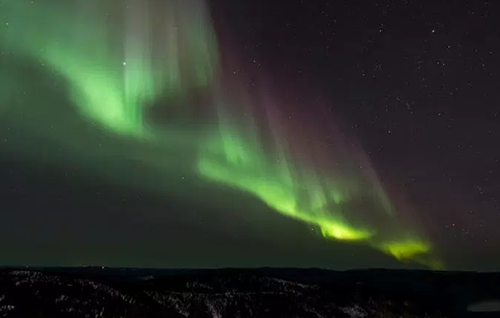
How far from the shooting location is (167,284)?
10356cm

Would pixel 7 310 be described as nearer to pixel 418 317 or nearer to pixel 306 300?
pixel 306 300

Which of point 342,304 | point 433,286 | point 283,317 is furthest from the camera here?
point 433,286

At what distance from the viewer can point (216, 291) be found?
10731cm

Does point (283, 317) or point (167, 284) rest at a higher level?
point (167, 284)

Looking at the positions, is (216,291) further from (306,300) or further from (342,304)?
(342,304)

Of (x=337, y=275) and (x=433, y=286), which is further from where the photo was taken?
(x=433, y=286)

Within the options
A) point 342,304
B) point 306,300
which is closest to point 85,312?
point 306,300

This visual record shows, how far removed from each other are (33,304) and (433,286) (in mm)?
167185

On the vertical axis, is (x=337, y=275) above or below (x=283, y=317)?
above

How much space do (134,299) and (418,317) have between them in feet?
207

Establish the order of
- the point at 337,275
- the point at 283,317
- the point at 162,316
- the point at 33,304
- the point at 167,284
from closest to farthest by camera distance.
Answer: the point at 33,304 → the point at 162,316 → the point at 283,317 → the point at 167,284 → the point at 337,275

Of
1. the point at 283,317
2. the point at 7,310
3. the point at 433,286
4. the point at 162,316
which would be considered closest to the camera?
the point at 7,310

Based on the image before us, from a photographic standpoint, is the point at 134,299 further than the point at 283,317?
No

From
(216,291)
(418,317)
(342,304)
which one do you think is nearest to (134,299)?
(216,291)
